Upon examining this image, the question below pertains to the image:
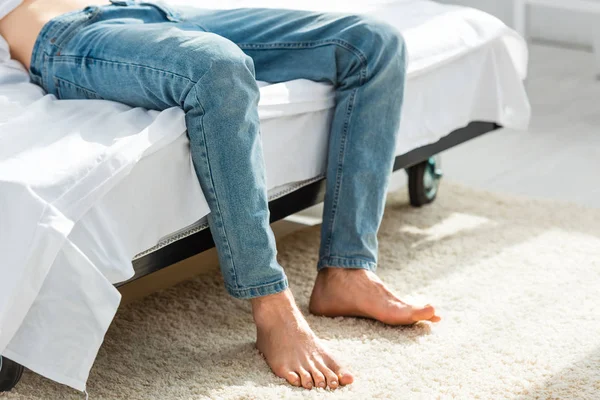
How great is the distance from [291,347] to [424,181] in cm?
88

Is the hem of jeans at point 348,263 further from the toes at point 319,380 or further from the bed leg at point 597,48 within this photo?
the bed leg at point 597,48

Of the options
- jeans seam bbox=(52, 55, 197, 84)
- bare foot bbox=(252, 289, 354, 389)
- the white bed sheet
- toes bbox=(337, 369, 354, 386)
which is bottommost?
toes bbox=(337, 369, 354, 386)

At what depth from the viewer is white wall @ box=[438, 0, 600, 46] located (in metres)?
3.59

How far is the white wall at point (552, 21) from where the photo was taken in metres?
3.59

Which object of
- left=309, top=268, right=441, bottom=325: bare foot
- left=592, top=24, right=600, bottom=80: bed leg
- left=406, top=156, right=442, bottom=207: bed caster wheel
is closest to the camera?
left=309, top=268, right=441, bottom=325: bare foot

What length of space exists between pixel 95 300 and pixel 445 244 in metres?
0.95

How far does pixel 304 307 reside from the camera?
5.74 feet

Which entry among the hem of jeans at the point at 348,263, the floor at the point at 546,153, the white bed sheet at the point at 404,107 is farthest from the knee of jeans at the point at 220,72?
the floor at the point at 546,153

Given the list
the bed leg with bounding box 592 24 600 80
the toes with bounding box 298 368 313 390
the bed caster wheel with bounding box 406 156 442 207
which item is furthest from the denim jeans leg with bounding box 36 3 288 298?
the bed leg with bounding box 592 24 600 80

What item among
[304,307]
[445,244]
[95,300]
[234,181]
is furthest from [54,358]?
[445,244]

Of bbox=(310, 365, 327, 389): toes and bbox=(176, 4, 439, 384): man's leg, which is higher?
bbox=(176, 4, 439, 384): man's leg

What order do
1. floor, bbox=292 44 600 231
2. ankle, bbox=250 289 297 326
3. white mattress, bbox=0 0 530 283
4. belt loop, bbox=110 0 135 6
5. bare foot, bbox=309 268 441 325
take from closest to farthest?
white mattress, bbox=0 0 530 283 < ankle, bbox=250 289 297 326 < bare foot, bbox=309 268 441 325 < belt loop, bbox=110 0 135 6 < floor, bbox=292 44 600 231

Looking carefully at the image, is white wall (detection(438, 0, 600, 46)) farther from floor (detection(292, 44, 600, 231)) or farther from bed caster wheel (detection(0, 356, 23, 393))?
bed caster wheel (detection(0, 356, 23, 393))

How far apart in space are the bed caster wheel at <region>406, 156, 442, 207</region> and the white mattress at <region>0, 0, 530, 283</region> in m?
0.18
